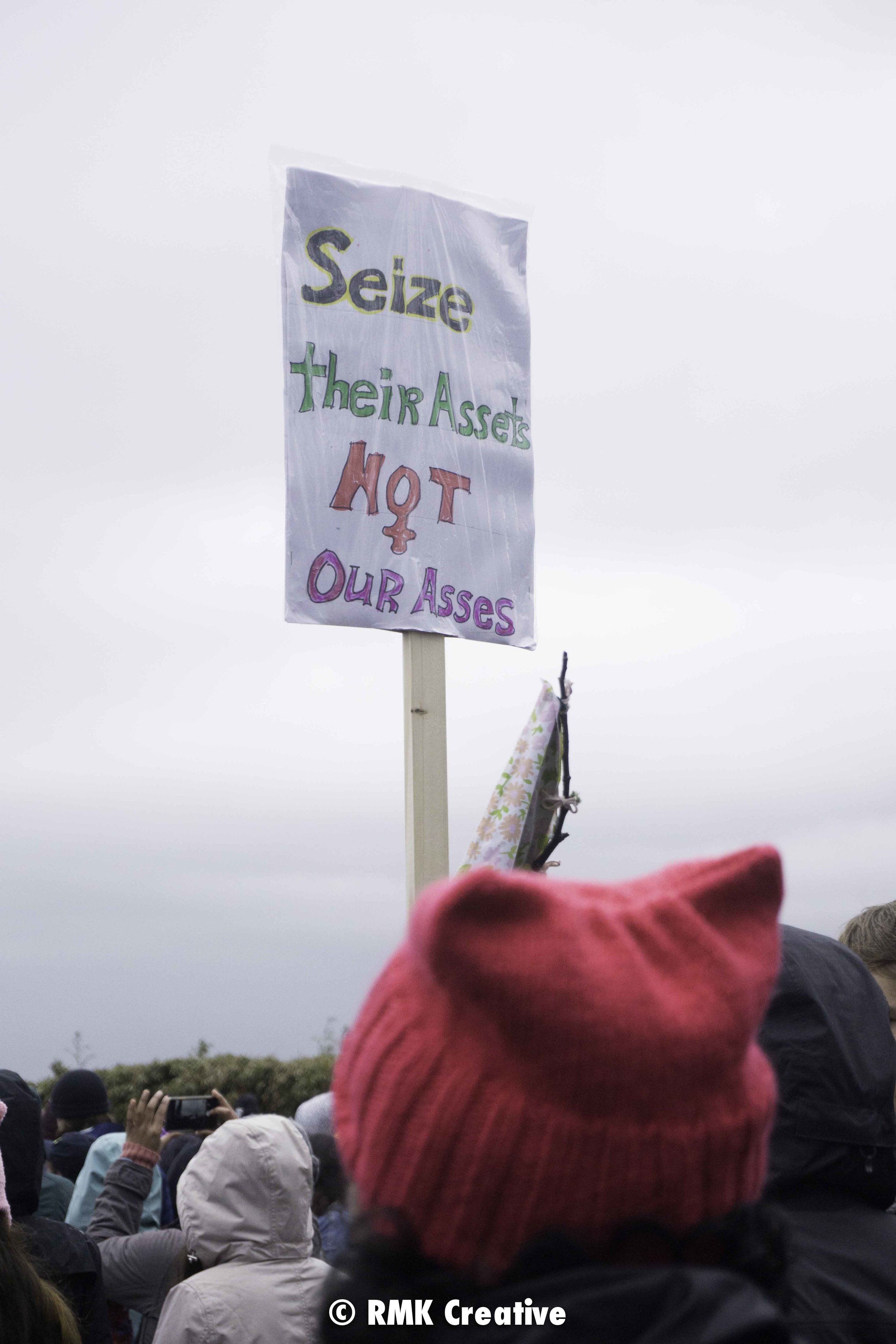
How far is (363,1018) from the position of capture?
3.17 ft

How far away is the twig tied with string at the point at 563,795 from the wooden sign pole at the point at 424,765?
43 cm

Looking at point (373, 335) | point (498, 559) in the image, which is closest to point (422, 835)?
point (498, 559)

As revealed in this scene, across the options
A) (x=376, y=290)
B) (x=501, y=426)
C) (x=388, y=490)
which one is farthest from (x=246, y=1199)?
(x=376, y=290)

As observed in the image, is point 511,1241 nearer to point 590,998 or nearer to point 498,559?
point 590,998

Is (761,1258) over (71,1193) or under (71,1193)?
over

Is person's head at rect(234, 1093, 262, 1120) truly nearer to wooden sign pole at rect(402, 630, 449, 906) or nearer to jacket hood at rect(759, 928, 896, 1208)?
wooden sign pole at rect(402, 630, 449, 906)

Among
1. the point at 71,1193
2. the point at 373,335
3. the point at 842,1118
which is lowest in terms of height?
the point at 71,1193

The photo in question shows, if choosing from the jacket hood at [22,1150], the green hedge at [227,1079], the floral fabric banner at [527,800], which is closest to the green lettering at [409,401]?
→ the floral fabric banner at [527,800]

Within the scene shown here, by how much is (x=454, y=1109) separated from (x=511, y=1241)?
106 millimetres

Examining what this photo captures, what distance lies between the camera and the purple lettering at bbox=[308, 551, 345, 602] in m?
3.86

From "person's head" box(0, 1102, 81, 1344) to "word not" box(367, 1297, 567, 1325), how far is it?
152 cm

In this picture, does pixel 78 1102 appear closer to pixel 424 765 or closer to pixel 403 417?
pixel 424 765

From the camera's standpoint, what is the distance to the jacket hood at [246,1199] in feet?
8.74

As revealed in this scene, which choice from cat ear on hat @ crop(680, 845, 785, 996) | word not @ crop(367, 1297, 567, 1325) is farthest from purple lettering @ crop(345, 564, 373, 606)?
word not @ crop(367, 1297, 567, 1325)
